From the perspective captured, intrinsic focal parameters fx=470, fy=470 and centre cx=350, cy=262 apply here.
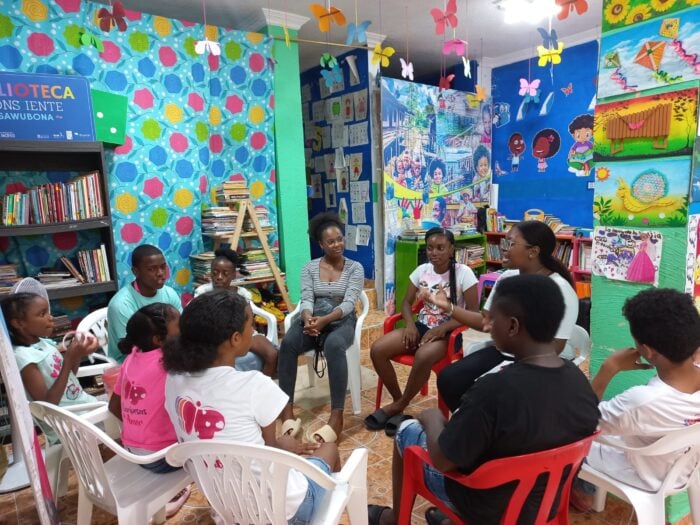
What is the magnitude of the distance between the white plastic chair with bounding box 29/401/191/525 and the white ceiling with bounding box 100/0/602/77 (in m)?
3.40

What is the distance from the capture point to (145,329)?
175 cm

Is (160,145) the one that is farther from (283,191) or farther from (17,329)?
(17,329)

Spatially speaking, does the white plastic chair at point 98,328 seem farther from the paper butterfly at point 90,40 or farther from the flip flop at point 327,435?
the paper butterfly at point 90,40

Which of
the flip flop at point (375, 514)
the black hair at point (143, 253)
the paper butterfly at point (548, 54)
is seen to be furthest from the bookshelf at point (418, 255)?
the flip flop at point (375, 514)

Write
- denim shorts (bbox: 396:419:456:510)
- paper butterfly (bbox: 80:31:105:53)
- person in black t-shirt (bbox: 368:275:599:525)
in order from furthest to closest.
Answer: paper butterfly (bbox: 80:31:105:53) < denim shorts (bbox: 396:419:456:510) < person in black t-shirt (bbox: 368:275:599:525)

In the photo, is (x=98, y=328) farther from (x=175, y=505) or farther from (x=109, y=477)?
(x=109, y=477)

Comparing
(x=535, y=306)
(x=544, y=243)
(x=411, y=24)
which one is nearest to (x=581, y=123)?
(x=411, y=24)

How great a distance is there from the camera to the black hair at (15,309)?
6.37 ft

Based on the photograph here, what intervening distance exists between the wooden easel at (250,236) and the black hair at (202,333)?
8.01 ft

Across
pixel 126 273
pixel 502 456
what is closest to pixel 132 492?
pixel 502 456

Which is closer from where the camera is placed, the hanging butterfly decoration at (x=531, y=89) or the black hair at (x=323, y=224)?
the black hair at (x=323, y=224)

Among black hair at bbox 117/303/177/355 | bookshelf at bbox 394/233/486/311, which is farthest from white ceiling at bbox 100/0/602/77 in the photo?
black hair at bbox 117/303/177/355

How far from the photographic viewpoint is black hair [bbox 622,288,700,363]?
1.39 metres

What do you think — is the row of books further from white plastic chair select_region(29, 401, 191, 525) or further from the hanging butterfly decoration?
the hanging butterfly decoration
